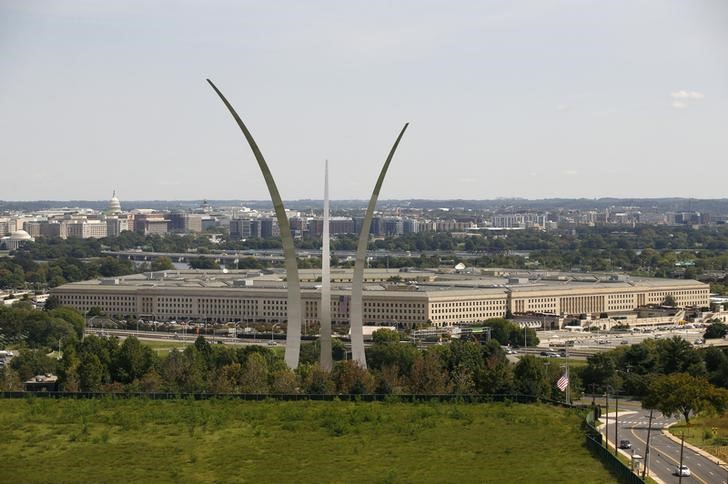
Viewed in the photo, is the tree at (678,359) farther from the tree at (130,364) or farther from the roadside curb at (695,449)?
the tree at (130,364)

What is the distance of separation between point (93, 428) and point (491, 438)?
8890mm

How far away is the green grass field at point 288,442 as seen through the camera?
1158 inches

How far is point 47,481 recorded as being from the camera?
2855cm

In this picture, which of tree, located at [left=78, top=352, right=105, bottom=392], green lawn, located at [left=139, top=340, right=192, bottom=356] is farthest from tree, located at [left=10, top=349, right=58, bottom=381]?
green lawn, located at [left=139, top=340, right=192, bottom=356]

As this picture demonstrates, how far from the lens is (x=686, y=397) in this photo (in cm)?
4366

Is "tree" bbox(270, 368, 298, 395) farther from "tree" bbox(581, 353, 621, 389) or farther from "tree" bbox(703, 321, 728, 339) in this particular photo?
"tree" bbox(703, 321, 728, 339)

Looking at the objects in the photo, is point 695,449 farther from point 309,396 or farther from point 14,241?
point 14,241

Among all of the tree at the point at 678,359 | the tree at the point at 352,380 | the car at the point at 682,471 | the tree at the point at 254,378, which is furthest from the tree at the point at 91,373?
the tree at the point at 678,359

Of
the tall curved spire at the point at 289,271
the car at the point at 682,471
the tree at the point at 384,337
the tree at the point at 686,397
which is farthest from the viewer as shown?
the tree at the point at 384,337

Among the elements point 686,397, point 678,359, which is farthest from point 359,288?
point 678,359

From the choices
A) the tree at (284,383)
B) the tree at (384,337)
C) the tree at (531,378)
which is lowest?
the tree at (384,337)

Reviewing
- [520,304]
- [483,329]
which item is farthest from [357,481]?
[520,304]

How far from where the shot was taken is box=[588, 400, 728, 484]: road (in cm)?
3381

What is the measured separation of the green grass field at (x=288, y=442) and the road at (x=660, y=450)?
2275mm
